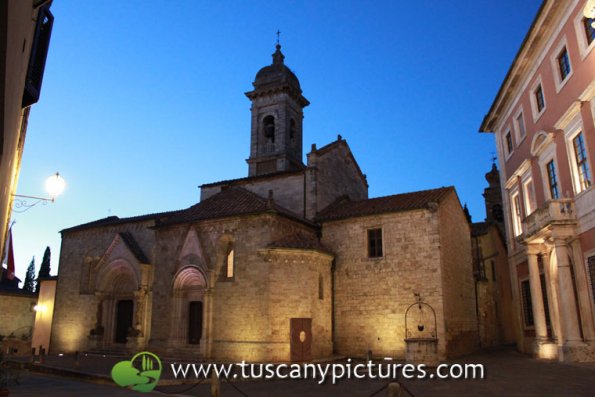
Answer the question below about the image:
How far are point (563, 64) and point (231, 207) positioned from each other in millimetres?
15995

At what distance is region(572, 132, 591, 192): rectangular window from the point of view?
15305 millimetres

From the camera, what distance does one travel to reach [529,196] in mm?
20719

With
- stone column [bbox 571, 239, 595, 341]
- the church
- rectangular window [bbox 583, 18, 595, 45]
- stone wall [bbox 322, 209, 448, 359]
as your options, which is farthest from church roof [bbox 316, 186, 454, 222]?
rectangular window [bbox 583, 18, 595, 45]

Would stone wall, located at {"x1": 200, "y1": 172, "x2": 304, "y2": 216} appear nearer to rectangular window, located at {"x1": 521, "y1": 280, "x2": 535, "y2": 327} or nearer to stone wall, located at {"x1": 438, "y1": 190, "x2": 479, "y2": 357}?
stone wall, located at {"x1": 438, "y1": 190, "x2": 479, "y2": 357}

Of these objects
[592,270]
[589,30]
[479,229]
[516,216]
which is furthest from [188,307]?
[479,229]

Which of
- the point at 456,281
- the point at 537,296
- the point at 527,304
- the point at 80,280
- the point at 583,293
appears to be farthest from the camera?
the point at 80,280

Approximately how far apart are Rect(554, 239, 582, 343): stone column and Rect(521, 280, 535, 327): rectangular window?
5.73 m

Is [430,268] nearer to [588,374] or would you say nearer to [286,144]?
[588,374]

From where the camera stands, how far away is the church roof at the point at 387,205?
22023 mm

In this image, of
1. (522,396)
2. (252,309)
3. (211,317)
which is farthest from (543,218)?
(211,317)

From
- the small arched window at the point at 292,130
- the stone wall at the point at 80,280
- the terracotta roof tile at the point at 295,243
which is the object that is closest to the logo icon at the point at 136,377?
the terracotta roof tile at the point at 295,243

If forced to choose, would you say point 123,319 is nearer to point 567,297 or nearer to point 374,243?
point 374,243

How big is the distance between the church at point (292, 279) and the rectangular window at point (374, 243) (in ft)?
0.18

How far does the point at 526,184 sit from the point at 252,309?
14188mm
